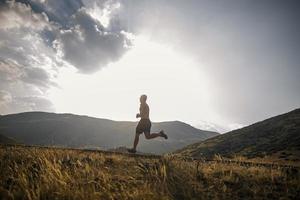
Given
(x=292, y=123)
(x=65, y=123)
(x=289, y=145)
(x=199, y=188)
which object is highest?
(x=65, y=123)

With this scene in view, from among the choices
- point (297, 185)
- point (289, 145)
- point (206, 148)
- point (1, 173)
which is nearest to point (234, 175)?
point (297, 185)

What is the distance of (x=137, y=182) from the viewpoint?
550 centimetres

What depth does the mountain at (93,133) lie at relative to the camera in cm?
13612

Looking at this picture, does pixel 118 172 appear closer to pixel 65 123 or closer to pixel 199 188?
pixel 199 188

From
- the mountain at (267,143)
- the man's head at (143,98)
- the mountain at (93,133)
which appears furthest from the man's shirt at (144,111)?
the mountain at (93,133)

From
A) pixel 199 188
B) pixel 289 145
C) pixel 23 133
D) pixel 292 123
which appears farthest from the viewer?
pixel 23 133

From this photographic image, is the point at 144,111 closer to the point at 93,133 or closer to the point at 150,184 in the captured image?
the point at 150,184

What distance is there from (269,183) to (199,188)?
4.99ft

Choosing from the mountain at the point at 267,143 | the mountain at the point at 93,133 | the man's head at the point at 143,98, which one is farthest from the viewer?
the mountain at the point at 93,133

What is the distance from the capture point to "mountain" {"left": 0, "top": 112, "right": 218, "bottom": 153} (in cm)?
13612

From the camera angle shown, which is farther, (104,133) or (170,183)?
(104,133)

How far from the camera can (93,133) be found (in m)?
159

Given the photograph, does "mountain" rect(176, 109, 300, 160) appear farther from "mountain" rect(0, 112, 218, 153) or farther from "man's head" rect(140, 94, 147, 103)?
"mountain" rect(0, 112, 218, 153)

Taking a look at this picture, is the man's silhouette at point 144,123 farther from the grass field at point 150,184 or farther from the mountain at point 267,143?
the mountain at point 267,143
